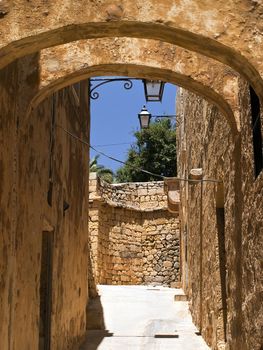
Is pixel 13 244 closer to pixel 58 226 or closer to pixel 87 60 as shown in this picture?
pixel 87 60

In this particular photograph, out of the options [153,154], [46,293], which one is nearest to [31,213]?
[46,293]

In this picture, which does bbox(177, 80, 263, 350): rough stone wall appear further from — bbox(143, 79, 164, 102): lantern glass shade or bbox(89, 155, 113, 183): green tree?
bbox(89, 155, 113, 183): green tree

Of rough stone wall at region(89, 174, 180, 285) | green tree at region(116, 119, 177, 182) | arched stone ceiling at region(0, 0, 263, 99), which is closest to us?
arched stone ceiling at region(0, 0, 263, 99)

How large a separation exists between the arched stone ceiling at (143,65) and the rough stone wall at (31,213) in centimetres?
29

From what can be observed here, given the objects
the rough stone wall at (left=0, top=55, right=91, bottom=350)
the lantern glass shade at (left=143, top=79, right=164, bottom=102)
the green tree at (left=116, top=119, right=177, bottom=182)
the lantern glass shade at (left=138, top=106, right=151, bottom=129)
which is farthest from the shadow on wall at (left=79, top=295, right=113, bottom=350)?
the green tree at (left=116, top=119, right=177, bottom=182)

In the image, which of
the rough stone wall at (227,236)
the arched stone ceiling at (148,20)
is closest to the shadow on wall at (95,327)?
the rough stone wall at (227,236)

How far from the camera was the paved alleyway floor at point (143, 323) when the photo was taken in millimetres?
10234

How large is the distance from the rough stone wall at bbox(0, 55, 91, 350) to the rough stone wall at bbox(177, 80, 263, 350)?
2155 millimetres

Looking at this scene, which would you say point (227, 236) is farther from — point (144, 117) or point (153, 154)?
point (153, 154)

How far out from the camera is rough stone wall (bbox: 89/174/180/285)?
20625mm

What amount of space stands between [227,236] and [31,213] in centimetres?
224

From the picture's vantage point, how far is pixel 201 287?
10531 millimetres

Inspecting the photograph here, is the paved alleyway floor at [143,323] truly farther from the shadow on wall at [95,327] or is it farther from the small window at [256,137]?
the small window at [256,137]

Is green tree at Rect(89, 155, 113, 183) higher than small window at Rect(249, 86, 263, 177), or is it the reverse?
green tree at Rect(89, 155, 113, 183)
